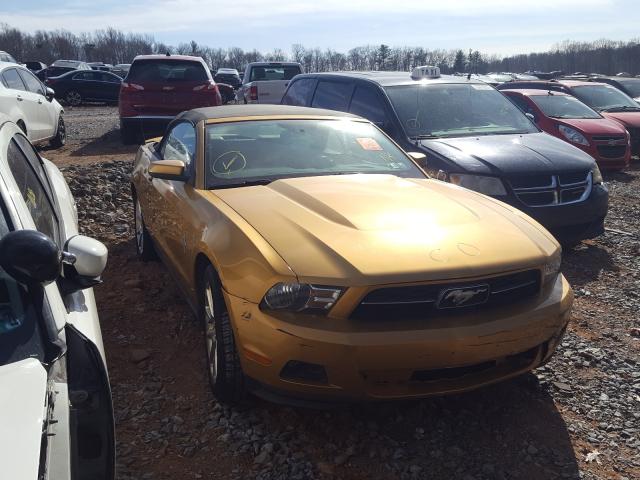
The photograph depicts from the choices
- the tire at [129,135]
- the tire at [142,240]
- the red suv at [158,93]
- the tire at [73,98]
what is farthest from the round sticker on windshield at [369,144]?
the tire at [73,98]

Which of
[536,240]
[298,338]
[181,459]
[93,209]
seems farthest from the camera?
[93,209]

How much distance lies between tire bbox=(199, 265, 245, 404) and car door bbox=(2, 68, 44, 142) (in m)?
7.72

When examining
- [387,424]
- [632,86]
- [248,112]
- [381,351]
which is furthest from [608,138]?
[381,351]

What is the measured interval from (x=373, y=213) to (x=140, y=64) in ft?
31.3

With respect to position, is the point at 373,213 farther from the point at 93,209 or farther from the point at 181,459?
the point at 93,209

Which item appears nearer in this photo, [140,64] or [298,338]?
[298,338]

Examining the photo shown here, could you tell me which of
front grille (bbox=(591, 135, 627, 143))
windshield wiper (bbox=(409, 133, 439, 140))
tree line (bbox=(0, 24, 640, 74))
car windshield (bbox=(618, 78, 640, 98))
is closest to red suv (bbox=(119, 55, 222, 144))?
windshield wiper (bbox=(409, 133, 439, 140))

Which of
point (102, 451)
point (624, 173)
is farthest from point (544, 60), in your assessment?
point (102, 451)

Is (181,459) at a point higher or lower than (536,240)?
lower

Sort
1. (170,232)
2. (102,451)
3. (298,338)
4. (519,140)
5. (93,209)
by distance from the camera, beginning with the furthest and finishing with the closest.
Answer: (93,209)
(519,140)
(170,232)
(298,338)
(102,451)

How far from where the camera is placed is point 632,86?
1636 centimetres

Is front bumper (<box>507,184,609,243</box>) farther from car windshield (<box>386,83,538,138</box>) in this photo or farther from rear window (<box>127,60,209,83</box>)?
rear window (<box>127,60,209,83</box>)

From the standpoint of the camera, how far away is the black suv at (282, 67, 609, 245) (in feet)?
18.0

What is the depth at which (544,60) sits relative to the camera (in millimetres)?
83000
